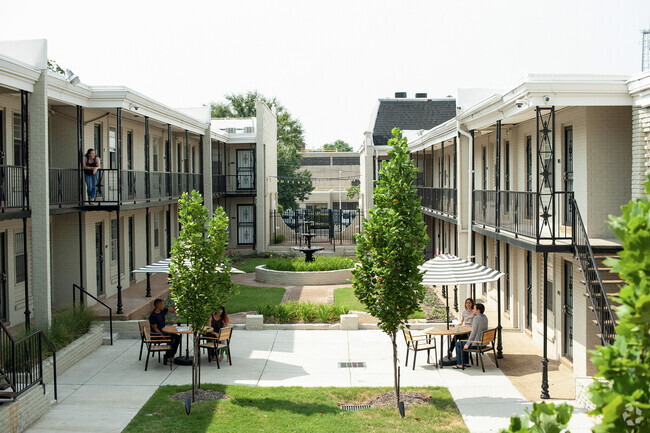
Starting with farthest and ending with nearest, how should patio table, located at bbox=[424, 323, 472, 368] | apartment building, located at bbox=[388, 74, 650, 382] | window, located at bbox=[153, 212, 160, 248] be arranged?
window, located at bbox=[153, 212, 160, 248]
patio table, located at bbox=[424, 323, 472, 368]
apartment building, located at bbox=[388, 74, 650, 382]

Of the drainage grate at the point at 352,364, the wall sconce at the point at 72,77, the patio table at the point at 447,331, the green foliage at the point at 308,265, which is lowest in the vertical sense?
the drainage grate at the point at 352,364

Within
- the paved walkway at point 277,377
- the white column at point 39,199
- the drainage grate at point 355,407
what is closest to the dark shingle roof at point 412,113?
Result: the paved walkway at point 277,377

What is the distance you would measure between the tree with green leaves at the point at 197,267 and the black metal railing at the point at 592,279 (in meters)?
6.46

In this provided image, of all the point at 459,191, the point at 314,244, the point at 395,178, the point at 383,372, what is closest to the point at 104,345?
the point at 383,372

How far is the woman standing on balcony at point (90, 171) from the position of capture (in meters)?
19.0

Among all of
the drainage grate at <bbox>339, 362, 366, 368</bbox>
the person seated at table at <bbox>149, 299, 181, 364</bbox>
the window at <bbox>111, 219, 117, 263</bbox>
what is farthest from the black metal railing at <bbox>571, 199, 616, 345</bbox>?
the window at <bbox>111, 219, 117, 263</bbox>

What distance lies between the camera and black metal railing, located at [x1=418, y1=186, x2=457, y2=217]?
23.3 metres

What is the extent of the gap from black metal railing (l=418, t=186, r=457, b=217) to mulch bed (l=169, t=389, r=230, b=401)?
12.1m

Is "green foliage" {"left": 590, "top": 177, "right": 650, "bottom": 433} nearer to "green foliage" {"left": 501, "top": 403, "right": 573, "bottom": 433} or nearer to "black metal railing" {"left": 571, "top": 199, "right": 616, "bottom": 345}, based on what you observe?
"green foliage" {"left": 501, "top": 403, "right": 573, "bottom": 433}

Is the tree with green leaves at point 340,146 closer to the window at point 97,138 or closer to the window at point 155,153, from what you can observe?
the window at point 155,153

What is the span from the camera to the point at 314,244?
38938 mm

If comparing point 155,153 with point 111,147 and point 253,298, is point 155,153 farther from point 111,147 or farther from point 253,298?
point 253,298

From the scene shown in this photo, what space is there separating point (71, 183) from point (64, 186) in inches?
13.8

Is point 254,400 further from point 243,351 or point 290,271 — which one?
point 290,271
